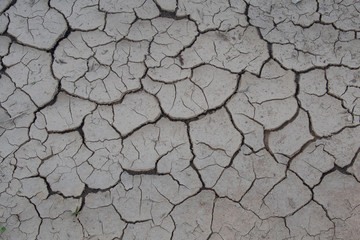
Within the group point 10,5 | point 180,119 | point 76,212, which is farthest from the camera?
point 10,5

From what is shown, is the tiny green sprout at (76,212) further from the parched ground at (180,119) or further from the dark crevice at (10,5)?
the dark crevice at (10,5)

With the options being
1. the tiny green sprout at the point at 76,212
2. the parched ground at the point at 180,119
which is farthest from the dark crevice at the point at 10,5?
the tiny green sprout at the point at 76,212

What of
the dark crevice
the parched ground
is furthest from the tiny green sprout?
the dark crevice

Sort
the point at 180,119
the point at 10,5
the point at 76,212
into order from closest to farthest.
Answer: the point at 76,212
the point at 180,119
the point at 10,5

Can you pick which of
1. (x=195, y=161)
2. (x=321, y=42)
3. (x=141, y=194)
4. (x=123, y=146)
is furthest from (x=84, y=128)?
(x=321, y=42)

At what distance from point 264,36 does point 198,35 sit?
1.73ft

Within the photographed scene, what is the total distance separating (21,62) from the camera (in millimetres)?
2730

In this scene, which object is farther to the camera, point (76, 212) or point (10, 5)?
point (10, 5)

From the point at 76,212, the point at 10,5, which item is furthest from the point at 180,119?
the point at 10,5

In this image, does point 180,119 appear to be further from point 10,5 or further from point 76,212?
point 10,5

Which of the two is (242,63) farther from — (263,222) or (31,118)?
(31,118)

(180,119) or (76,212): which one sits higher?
(180,119)

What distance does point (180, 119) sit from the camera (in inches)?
101

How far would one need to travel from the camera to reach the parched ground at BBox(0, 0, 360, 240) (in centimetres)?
234
